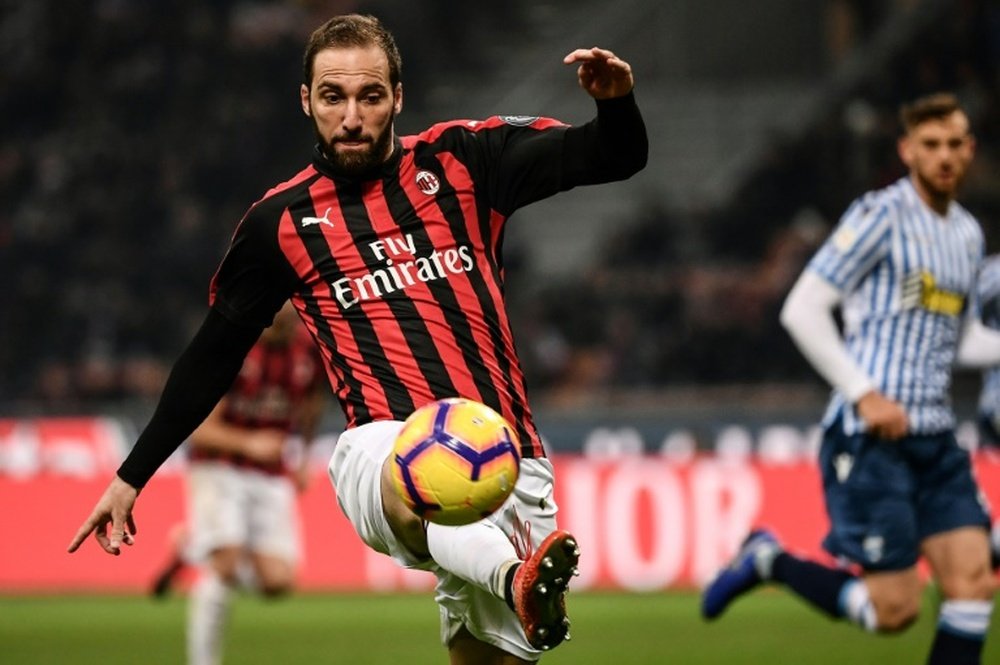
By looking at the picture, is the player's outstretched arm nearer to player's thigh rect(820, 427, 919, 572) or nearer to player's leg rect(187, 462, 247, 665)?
player's thigh rect(820, 427, 919, 572)

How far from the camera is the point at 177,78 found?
20.3m

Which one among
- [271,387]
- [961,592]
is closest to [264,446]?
[271,387]

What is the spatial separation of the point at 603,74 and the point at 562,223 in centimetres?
1522

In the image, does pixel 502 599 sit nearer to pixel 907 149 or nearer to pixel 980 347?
pixel 907 149

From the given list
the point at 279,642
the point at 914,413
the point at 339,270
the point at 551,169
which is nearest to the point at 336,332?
the point at 339,270

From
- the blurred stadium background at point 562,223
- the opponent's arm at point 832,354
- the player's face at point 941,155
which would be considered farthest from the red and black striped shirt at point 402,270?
the blurred stadium background at point 562,223

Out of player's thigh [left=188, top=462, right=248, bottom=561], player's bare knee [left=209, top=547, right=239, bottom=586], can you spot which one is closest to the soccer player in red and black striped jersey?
player's bare knee [left=209, top=547, right=239, bottom=586]

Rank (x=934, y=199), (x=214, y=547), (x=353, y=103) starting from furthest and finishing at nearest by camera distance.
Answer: (x=214, y=547), (x=934, y=199), (x=353, y=103)

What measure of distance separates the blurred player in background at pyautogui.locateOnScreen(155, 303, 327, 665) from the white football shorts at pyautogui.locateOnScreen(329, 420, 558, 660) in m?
4.81

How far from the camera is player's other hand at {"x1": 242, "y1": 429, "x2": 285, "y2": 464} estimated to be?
9734mm

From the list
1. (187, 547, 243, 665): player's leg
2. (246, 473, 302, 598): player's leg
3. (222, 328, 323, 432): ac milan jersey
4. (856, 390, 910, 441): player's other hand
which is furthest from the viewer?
(246, 473, 302, 598): player's leg

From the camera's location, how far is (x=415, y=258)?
15.5 ft

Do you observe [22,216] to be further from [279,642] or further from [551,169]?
[551,169]

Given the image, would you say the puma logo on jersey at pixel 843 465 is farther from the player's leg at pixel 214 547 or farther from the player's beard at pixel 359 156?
the player's leg at pixel 214 547
